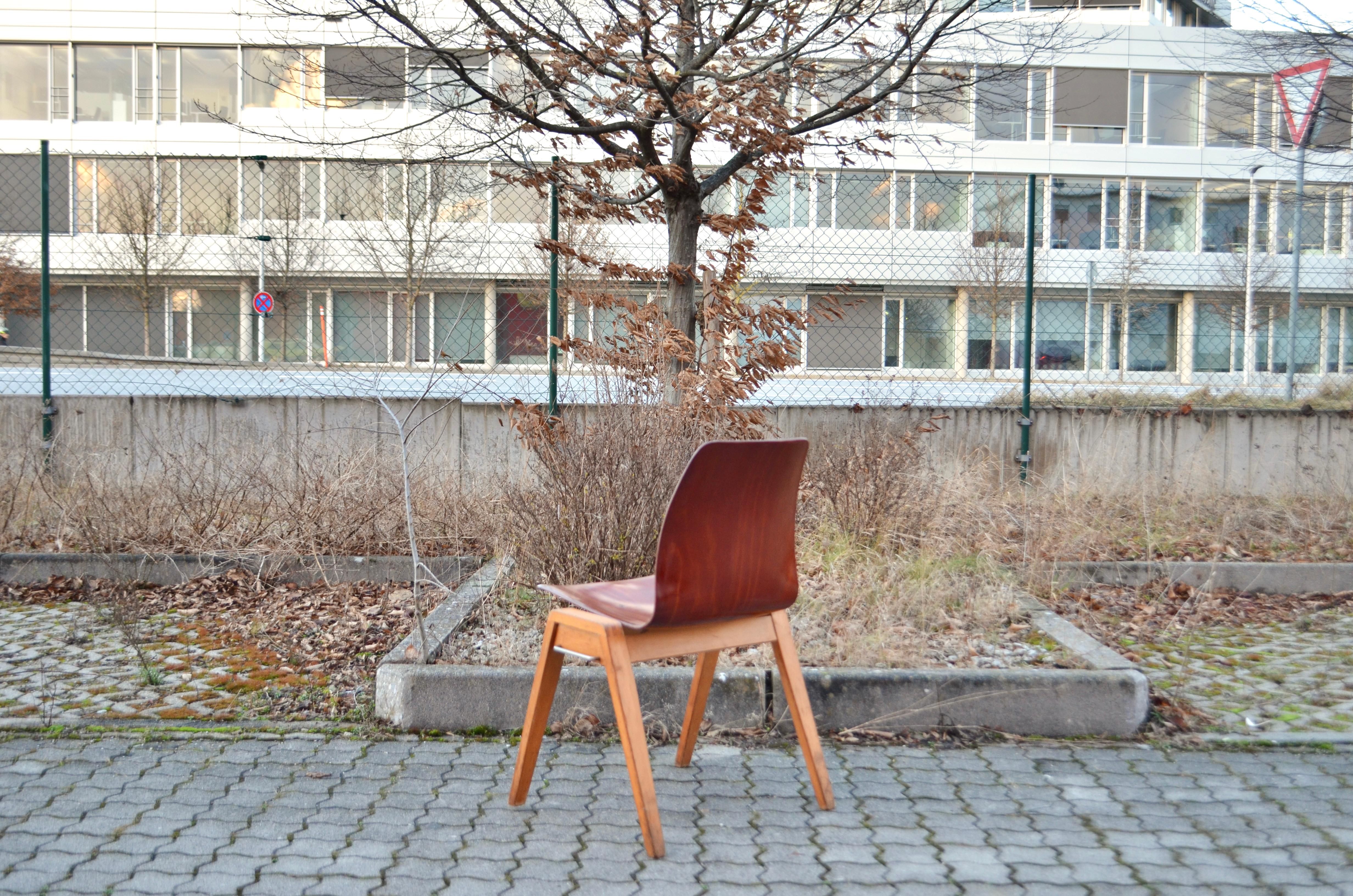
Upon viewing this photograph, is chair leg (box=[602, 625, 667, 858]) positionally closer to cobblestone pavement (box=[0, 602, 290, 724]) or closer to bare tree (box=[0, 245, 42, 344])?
cobblestone pavement (box=[0, 602, 290, 724])

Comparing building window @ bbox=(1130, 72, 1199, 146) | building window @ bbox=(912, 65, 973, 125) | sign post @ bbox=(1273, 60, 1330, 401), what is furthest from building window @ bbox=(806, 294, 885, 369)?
building window @ bbox=(1130, 72, 1199, 146)

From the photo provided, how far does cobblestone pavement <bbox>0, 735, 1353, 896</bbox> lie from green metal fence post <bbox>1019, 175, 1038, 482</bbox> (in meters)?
4.61

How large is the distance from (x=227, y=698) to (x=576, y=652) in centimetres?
194

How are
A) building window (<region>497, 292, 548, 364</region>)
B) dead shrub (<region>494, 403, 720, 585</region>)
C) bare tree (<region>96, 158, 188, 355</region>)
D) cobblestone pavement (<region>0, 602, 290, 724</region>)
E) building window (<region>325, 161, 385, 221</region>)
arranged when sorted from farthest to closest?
1. building window (<region>325, 161, 385, 221</region>)
2. bare tree (<region>96, 158, 188, 355</region>)
3. building window (<region>497, 292, 548, 364</region>)
4. dead shrub (<region>494, 403, 720, 585</region>)
5. cobblestone pavement (<region>0, 602, 290, 724</region>)

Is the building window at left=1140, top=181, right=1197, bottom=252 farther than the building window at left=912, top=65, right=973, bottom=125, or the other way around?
the building window at left=1140, top=181, right=1197, bottom=252

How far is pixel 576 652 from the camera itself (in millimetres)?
2832

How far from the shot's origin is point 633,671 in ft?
9.76

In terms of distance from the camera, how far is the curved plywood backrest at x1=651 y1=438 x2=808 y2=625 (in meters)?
2.63

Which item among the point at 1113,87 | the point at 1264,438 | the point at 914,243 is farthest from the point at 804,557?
the point at 1113,87

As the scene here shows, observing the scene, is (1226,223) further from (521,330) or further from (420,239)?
(521,330)

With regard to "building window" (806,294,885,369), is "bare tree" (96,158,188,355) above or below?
above

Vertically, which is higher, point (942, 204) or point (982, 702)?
point (942, 204)

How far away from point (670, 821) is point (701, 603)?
0.73 metres

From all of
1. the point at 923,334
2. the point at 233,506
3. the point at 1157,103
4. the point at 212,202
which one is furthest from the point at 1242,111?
the point at 1157,103
